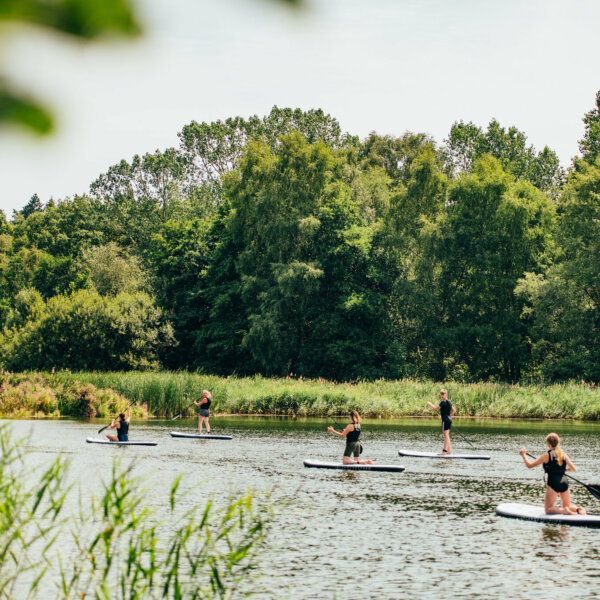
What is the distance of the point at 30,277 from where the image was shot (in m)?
79.9

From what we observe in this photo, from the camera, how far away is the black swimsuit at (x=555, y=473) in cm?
1488

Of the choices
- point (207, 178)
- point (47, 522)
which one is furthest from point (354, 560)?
point (207, 178)

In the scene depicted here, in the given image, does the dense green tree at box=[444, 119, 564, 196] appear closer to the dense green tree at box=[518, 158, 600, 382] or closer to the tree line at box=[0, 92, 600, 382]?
the tree line at box=[0, 92, 600, 382]

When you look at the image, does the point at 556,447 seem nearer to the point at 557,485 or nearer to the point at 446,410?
Answer: the point at 557,485

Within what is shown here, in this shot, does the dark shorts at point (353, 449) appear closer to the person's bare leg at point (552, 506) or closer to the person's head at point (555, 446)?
the person's bare leg at point (552, 506)

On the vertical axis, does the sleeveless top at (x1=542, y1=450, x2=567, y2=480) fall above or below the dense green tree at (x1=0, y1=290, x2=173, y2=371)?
below

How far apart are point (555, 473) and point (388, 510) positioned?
3238mm

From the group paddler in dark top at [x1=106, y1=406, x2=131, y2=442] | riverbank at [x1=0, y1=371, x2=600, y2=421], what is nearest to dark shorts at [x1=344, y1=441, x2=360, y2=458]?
paddler in dark top at [x1=106, y1=406, x2=131, y2=442]

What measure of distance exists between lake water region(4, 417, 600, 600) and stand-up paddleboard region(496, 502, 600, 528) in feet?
0.42

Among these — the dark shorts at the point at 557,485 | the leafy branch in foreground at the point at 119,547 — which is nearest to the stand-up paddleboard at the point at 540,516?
the dark shorts at the point at 557,485

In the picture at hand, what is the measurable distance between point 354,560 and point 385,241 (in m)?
51.9

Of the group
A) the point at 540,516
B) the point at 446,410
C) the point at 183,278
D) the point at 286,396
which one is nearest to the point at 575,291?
the point at 286,396

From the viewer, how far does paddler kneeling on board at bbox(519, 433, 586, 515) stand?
48.6ft

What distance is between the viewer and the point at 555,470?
49.3ft
